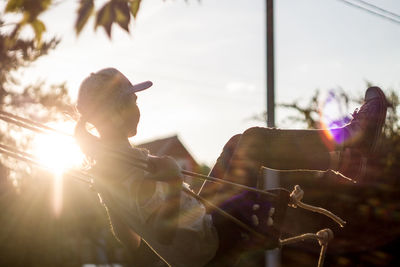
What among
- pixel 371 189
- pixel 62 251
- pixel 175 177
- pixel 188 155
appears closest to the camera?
pixel 175 177

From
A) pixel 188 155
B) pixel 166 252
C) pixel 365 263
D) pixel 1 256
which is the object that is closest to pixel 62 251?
pixel 1 256

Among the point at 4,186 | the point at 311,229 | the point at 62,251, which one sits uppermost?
the point at 311,229

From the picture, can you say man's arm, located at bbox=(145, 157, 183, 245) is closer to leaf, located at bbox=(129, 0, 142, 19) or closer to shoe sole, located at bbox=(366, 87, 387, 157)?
leaf, located at bbox=(129, 0, 142, 19)

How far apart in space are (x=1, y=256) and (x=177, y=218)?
1471 cm

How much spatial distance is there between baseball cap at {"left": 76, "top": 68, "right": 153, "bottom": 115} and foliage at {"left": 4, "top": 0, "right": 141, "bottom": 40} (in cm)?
77

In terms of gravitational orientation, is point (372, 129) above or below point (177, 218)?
above

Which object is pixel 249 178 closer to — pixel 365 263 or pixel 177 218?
pixel 177 218

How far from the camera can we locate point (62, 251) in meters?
18.2

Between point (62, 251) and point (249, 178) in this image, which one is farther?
point (62, 251)

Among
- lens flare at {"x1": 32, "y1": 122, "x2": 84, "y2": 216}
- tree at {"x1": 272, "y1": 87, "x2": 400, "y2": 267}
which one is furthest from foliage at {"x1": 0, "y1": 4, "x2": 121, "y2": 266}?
lens flare at {"x1": 32, "y1": 122, "x2": 84, "y2": 216}

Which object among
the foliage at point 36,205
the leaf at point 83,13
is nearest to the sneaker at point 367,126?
the leaf at point 83,13

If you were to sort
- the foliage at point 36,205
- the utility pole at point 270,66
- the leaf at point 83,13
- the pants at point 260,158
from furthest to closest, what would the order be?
the foliage at point 36,205 < the utility pole at point 270,66 < the pants at point 260,158 < the leaf at point 83,13

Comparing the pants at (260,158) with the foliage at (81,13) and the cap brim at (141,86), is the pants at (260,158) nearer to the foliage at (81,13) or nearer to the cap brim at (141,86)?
the cap brim at (141,86)

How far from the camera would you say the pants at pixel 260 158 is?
316 cm
